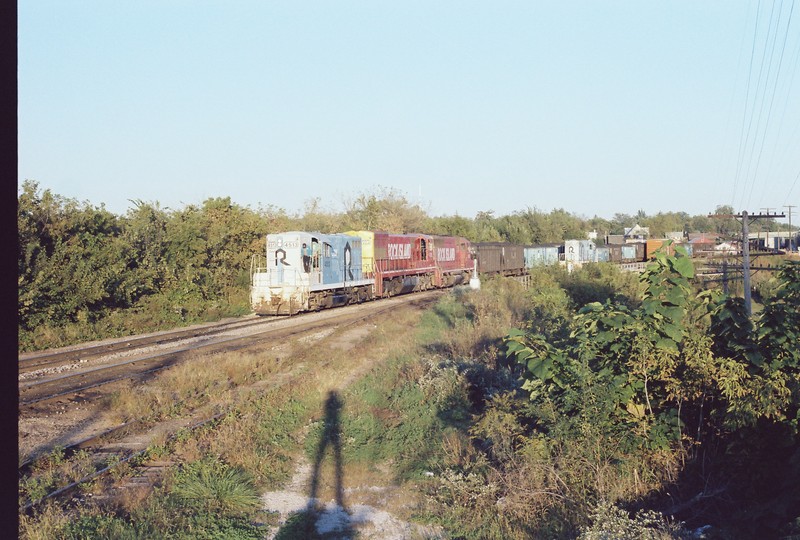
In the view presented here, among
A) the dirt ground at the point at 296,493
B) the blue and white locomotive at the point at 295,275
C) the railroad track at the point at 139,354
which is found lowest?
the dirt ground at the point at 296,493

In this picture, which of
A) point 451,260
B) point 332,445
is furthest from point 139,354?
point 451,260

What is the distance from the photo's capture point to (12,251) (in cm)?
149

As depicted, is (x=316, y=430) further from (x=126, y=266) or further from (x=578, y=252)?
(x=578, y=252)

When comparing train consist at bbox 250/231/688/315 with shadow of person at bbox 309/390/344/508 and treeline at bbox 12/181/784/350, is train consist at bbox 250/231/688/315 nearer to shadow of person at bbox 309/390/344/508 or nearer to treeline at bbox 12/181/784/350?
treeline at bbox 12/181/784/350

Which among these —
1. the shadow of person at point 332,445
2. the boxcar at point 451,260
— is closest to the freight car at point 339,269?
the boxcar at point 451,260

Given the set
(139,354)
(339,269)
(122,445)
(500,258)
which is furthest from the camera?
(500,258)

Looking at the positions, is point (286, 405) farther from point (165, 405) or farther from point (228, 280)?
point (228, 280)

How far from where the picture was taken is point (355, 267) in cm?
3219

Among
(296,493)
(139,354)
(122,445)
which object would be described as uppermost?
(139,354)

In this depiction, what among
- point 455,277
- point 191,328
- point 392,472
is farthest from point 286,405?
point 455,277

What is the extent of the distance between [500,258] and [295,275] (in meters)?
26.2

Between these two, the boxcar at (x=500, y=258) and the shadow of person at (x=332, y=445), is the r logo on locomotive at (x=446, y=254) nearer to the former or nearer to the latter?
the boxcar at (x=500, y=258)

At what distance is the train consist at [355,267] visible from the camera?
89.3 feet

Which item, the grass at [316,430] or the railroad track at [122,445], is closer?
the grass at [316,430]
